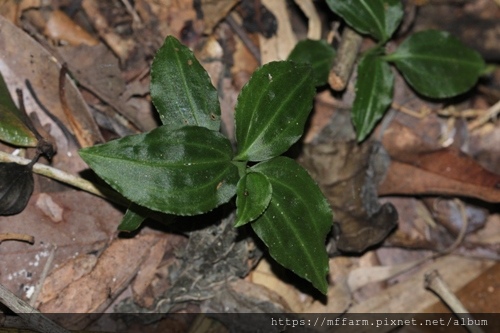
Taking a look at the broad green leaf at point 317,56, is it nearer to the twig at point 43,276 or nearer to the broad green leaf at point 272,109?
the broad green leaf at point 272,109

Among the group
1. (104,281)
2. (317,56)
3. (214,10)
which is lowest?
(104,281)

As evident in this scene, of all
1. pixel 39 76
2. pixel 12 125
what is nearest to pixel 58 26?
pixel 39 76

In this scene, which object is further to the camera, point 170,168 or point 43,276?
point 43,276

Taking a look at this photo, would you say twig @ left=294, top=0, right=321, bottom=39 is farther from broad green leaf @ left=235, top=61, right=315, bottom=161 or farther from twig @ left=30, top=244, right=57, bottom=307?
twig @ left=30, top=244, right=57, bottom=307

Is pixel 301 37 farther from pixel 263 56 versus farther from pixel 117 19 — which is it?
pixel 117 19

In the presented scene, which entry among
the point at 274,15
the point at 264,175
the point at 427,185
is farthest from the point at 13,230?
the point at 427,185

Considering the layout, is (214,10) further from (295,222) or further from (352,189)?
(295,222)
